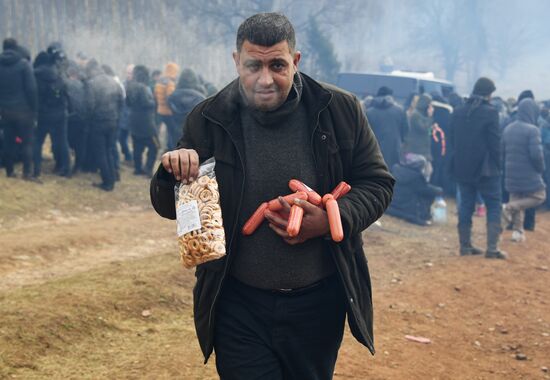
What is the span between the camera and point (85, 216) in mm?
11500

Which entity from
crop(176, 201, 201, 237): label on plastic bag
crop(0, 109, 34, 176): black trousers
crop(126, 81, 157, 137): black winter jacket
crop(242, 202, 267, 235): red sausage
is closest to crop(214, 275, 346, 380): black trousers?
crop(242, 202, 267, 235): red sausage

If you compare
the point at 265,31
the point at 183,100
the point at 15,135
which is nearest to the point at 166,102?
the point at 183,100

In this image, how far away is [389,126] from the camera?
1352cm

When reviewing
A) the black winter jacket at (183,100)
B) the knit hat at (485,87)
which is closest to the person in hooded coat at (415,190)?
the knit hat at (485,87)

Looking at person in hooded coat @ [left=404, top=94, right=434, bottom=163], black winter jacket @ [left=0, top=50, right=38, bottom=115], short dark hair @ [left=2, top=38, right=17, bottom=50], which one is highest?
short dark hair @ [left=2, top=38, right=17, bottom=50]

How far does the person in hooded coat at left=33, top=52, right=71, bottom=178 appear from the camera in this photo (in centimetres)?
1216

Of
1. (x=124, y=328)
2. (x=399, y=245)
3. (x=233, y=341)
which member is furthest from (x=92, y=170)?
(x=233, y=341)

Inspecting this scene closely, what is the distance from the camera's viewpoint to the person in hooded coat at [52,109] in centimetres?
1216

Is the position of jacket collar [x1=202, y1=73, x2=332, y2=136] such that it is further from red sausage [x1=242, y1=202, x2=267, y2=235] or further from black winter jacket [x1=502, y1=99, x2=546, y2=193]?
black winter jacket [x1=502, y1=99, x2=546, y2=193]

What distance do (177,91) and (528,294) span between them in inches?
310

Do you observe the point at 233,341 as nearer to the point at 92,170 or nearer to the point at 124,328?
the point at 124,328

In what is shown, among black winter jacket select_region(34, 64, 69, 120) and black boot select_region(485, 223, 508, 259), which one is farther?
black winter jacket select_region(34, 64, 69, 120)

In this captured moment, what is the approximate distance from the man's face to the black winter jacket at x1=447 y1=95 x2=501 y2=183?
295 inches

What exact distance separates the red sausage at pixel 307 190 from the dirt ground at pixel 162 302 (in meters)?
2.62
